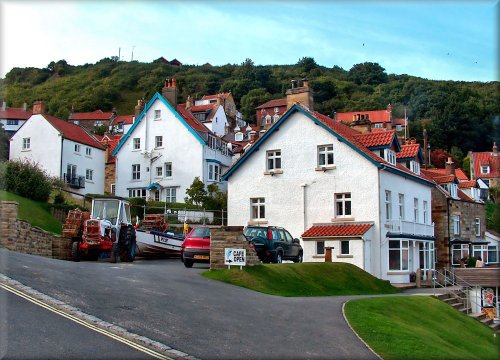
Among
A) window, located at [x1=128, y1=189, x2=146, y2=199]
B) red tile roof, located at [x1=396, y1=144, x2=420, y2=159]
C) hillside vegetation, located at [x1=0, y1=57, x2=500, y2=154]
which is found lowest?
window, located at [x1=128, y1=189, x2=146, y2=199]

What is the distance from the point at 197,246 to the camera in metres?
25.9

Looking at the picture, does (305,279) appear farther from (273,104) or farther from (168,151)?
(273,104)

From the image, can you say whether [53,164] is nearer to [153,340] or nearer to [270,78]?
[153,340]

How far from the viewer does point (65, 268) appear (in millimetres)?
19703

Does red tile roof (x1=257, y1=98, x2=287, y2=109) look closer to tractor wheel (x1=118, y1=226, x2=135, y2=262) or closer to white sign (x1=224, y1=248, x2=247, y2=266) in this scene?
tractor wheel (x1=118, y1=226, x2=135, y2=262)

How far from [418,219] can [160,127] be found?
27116 mm

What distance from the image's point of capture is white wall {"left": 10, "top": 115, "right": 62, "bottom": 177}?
192 feet

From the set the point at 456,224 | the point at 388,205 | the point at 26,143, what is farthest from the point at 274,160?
the point at 26,143

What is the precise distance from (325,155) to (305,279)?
13672 millimetres

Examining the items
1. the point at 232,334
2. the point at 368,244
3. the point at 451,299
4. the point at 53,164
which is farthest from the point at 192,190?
the point at 232,334

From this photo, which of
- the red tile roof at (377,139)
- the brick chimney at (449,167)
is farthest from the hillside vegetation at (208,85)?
the red tile roof at (377,139)

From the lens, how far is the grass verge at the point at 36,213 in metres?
36.4

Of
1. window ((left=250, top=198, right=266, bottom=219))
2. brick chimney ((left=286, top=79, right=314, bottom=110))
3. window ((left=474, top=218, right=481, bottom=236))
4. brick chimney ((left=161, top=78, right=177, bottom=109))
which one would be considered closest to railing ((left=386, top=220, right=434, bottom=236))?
window ((left=250, top=198, right=266, bottom=219))

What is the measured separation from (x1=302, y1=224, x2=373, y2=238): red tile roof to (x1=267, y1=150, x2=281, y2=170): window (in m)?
5.14
